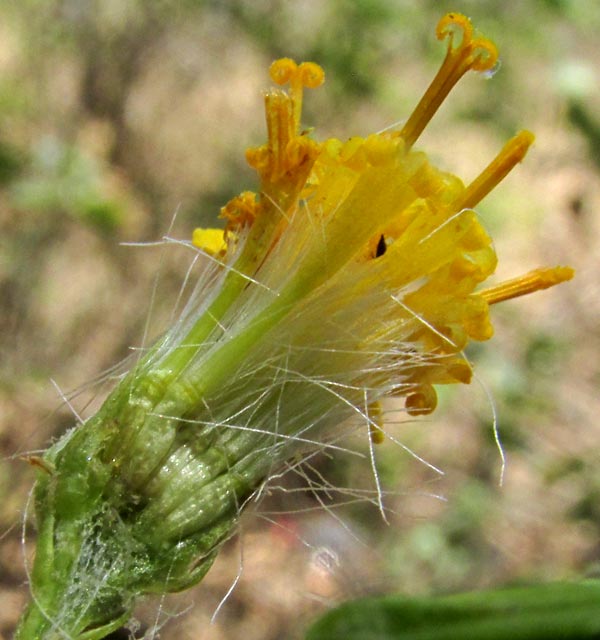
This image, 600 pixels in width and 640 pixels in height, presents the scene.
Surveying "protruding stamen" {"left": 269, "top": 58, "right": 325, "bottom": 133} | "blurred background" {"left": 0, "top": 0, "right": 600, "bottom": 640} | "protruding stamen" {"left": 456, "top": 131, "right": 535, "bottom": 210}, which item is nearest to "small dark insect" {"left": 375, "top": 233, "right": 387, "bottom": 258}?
"protruding stamen" {"left": 456, "top": 131, "right": 535, "bottom": 210}

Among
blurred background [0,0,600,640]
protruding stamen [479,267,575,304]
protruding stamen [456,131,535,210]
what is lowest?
blurred background [0,0,600,640]

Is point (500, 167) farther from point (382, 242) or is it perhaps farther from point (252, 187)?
point (252, 187)

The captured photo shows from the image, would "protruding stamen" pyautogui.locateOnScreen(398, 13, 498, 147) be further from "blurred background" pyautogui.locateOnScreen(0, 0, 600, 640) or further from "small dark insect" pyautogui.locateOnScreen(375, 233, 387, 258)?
"blurred background" pyautogui.locateOnScreen(0, 0, 600, 640)

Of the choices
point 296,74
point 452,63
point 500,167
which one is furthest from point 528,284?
point 296,74

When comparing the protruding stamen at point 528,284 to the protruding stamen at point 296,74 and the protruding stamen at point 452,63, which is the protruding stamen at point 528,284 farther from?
the protruding stamen at point 296,74

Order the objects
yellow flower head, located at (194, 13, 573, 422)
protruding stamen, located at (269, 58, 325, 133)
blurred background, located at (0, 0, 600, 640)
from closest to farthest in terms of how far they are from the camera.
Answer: yellow flower head, located at (194, 13, 573, 422) → protruding stamen, located at (269, 58, 325, 133) → blurred background, located at (0, 0, 600, 640)

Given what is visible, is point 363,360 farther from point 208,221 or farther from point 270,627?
point 208,221

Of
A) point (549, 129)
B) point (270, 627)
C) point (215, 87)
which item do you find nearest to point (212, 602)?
point (270, 627)
